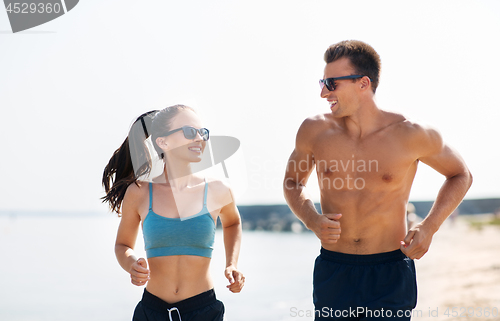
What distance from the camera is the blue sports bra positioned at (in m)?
3.11

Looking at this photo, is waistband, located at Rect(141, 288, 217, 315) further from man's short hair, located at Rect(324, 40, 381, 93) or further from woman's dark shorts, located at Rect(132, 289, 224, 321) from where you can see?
man's short hair, located at Rect(324, 40, 381, 93)

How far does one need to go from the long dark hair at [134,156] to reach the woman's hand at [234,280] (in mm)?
937

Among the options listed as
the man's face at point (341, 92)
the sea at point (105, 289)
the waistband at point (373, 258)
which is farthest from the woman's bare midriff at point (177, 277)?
the sea at point (105, 289)

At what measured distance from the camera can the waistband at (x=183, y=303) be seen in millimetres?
3021

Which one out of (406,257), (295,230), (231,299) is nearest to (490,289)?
(231,299)

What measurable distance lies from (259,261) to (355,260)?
1812 centimetres

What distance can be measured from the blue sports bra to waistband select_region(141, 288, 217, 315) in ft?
0.84

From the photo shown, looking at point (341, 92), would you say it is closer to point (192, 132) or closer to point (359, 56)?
point (359, 56)

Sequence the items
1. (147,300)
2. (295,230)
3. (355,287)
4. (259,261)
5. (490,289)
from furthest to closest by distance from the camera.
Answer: (295,230), (259,261), (490,289), (355,287), (147,300)

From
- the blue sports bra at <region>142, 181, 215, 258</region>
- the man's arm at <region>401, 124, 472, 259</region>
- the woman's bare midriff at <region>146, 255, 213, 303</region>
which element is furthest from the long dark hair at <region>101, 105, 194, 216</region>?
the man's arm at <region>401, 124, 472, 259</region>

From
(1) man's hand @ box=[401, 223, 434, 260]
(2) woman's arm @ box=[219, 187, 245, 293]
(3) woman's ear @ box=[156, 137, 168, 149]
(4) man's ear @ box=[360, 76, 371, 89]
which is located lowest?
(1) man's hand @ box=[401, 223, 434, 260]

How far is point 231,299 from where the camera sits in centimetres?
1227

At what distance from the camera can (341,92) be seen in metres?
3.40

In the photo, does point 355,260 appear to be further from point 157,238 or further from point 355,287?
point 157,238
